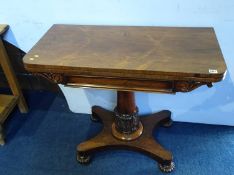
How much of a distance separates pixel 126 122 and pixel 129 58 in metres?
0.54

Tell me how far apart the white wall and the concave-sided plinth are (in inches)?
7.4

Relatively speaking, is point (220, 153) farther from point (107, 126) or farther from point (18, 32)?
point (18, 32)

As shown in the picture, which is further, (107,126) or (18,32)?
(107,126)

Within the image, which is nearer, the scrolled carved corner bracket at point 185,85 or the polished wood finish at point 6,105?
the scrolled carved corner bracket at point 185,85

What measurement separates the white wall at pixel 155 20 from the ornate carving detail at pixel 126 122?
0.19m

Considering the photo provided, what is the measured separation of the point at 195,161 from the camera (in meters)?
1.48

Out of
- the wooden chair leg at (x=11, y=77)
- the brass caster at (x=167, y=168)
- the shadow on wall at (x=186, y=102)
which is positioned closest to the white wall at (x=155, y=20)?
the shadow on wall at (x=186, y=102)

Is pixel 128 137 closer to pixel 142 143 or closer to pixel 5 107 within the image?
pixel 142 143

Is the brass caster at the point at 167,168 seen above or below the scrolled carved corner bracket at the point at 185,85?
below

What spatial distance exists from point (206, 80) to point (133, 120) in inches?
24.6

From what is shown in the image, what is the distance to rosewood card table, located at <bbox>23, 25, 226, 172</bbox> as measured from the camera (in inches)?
37.8

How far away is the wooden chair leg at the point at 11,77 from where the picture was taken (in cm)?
159

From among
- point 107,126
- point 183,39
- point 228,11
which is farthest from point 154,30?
point 107,126

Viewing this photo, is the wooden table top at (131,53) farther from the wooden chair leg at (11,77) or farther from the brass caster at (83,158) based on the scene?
the brass caster at (83,158)
